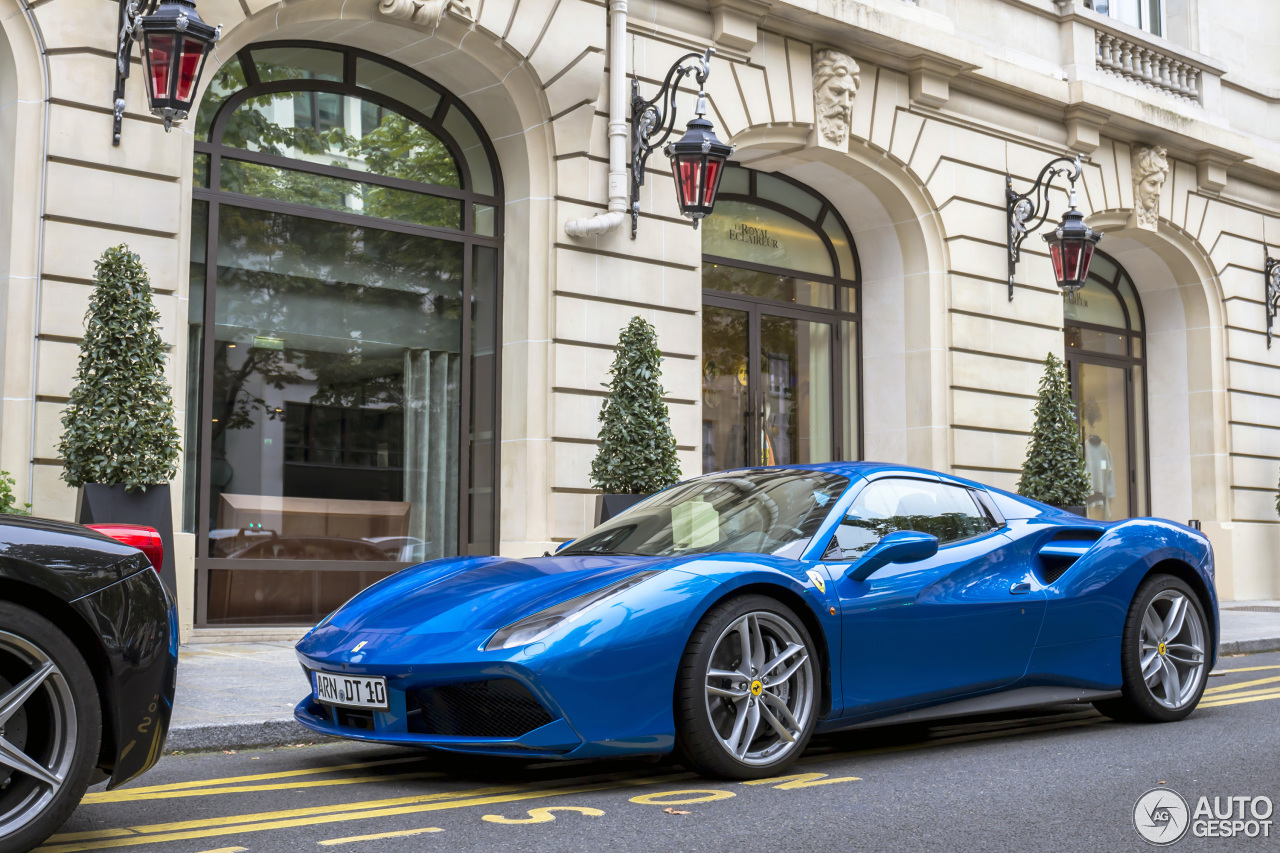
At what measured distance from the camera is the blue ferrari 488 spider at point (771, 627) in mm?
4156

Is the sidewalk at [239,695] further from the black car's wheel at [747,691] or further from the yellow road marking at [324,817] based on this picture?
the black car's wheel at [747,691]

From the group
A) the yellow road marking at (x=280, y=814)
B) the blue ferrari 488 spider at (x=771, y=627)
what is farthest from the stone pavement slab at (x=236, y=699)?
the yellow road marking at (x=280, y=814)

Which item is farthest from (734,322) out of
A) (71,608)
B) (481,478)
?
(71,608)

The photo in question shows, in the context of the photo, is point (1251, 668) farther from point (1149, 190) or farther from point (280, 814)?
point (1149, 190)

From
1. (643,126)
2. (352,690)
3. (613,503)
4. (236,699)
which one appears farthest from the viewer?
(643,126)

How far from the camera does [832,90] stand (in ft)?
43.9

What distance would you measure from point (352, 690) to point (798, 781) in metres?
1.59

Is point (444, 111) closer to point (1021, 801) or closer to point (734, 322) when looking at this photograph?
point (734, 322)

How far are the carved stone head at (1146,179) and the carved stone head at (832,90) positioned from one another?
205 inches

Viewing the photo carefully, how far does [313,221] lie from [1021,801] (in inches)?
327

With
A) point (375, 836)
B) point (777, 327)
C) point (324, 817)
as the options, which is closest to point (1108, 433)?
point (777, 327)

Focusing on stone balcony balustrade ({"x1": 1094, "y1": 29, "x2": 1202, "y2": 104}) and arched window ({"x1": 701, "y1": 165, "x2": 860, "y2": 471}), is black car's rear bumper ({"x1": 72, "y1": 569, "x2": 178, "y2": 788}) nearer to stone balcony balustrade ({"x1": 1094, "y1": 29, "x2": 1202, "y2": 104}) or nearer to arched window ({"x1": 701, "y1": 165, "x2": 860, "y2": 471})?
arched window ({"x1": 701, "y1": 165, "x2": 860, "y2": 471})

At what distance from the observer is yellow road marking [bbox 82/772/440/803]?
424 centimetres

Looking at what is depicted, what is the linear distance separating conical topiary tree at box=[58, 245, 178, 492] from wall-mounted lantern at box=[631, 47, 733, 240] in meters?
4.45
